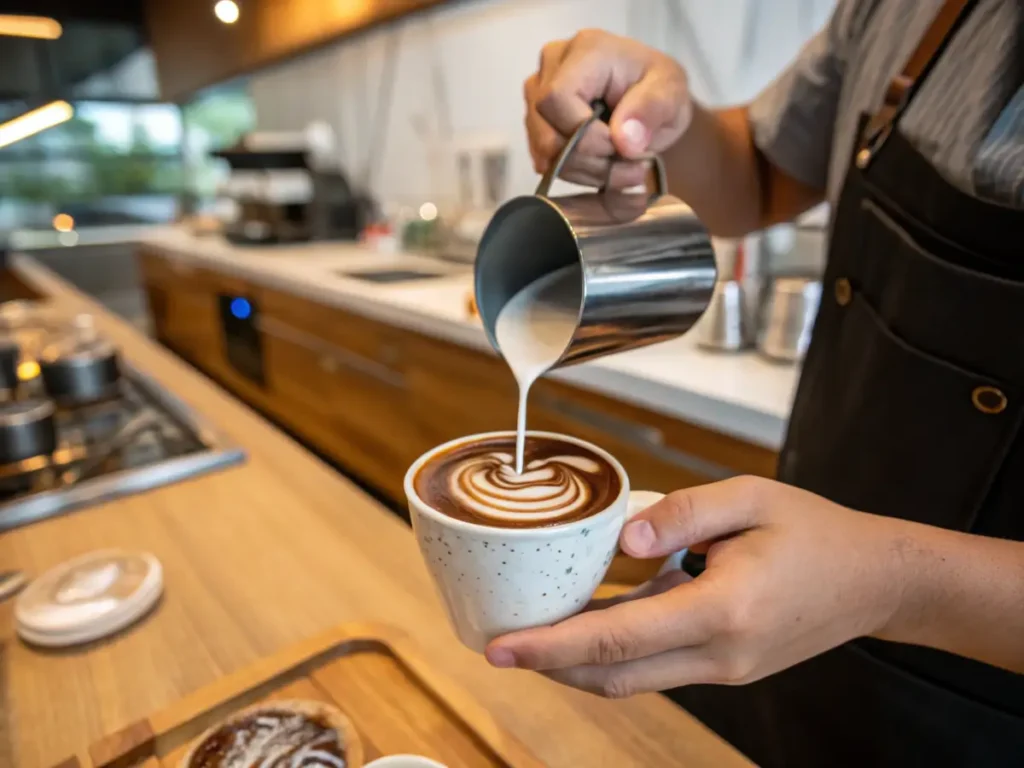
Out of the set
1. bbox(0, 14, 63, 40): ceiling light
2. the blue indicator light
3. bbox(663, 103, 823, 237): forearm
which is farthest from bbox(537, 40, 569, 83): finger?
bbox(0, 14, 63, 40): ceiling light

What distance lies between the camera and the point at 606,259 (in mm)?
584

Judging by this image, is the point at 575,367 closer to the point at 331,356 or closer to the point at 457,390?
the point at 457,390

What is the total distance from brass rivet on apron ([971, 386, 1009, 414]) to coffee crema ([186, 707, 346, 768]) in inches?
22.0

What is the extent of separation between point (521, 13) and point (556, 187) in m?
0.55

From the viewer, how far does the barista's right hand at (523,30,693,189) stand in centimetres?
68

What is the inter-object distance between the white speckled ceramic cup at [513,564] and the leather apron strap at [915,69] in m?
0.48

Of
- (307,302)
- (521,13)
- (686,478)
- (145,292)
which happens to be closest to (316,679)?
(686,478)

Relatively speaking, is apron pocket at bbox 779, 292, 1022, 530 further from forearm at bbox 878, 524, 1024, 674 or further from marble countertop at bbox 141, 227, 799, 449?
marble countertop at bbox 141, 227, 799, 449

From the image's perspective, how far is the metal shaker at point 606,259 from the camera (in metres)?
0.59

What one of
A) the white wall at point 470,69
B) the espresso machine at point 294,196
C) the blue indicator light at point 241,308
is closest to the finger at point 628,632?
the white wall at point 470,69

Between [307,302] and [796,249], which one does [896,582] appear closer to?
[796,249]

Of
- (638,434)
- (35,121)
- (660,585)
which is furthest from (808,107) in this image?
(35,121)

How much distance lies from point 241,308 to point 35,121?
2238 mm

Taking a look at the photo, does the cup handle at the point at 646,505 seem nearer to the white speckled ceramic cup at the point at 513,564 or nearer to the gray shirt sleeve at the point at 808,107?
the white speckled ceramic cup at the point at 513,564
